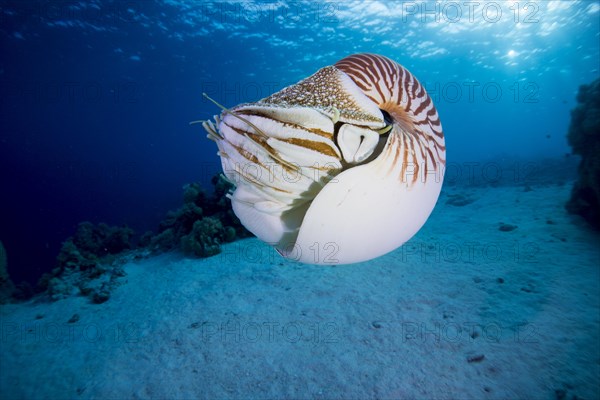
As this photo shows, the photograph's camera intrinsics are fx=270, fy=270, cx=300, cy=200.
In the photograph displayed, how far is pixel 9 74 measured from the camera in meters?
16.0

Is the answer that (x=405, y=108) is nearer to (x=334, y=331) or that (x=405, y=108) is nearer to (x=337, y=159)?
(x=337, y=159)

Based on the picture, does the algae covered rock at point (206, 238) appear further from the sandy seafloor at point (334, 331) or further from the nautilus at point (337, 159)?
the nautilus at point (337, 159)

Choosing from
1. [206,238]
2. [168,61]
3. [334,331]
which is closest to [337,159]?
[334,331]

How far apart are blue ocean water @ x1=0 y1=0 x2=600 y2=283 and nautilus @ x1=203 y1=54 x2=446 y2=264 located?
8434mm

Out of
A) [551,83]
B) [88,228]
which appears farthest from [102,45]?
[551,83]

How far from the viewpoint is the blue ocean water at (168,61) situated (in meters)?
14.1

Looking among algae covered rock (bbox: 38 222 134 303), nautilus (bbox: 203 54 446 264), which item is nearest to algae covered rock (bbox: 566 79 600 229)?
nautilus (bbox: 203 54 446 264)

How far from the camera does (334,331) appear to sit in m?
2.88

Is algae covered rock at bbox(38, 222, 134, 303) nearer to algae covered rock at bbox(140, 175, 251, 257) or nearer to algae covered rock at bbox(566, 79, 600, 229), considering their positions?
algae covered rock at bbox(140, 175, 251, 257)

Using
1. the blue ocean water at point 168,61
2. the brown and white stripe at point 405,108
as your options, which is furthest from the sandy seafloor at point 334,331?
the blue ocean water at point 168,61

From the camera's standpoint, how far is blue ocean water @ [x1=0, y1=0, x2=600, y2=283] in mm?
14117

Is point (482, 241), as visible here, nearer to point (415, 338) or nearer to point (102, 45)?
point (415, 338)

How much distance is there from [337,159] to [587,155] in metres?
7.15

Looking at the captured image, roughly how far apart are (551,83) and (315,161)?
49594 mm
